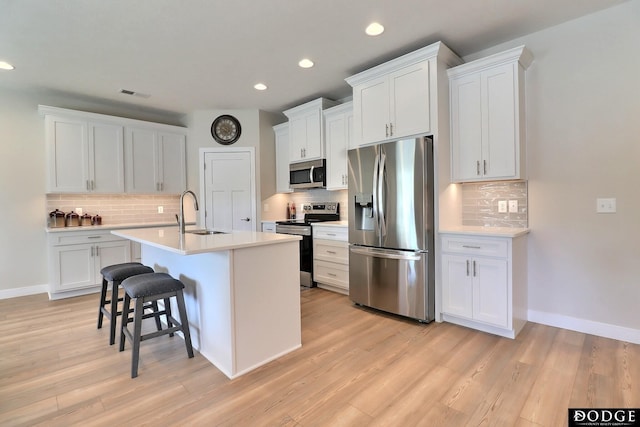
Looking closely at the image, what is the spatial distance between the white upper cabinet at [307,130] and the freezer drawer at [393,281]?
5.65 feet

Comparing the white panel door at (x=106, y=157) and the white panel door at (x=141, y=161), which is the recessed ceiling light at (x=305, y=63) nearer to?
the white panel door at (x=141, y=161)

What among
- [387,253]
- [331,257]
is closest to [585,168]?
[387,253]

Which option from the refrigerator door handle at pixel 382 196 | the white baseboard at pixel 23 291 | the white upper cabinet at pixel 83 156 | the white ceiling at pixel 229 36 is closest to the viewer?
the white ceiling at pixel 229 36

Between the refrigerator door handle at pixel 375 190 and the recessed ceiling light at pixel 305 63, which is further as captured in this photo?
the recessed ceiling light at pixel 305 63

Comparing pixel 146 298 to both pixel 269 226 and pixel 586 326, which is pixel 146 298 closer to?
pixel 269 226

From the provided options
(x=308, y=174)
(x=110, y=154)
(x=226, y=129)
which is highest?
(x=226, y=129)

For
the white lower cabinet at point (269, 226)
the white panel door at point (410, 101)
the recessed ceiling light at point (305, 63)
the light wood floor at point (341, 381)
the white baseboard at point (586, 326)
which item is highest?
the recessed ceiling light at point (305, 63)

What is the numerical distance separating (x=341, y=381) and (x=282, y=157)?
3755 millimetres

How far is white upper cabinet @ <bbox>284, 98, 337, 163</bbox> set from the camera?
4312mm

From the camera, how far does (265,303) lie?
223cm

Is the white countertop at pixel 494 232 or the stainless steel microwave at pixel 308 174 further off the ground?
the stainless steel microwave at pixel 308 174

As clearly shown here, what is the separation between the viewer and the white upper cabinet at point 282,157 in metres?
4.99

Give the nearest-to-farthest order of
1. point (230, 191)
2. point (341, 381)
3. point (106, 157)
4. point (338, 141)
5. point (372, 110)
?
1. point (341, 381)
2. point (372, 110)
3. point (338, 141)
4. point (106, 157)
5. point (230, 191)

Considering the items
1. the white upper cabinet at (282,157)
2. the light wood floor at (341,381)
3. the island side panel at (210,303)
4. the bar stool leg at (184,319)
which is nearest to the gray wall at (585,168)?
the light wood floor at (341,381)
